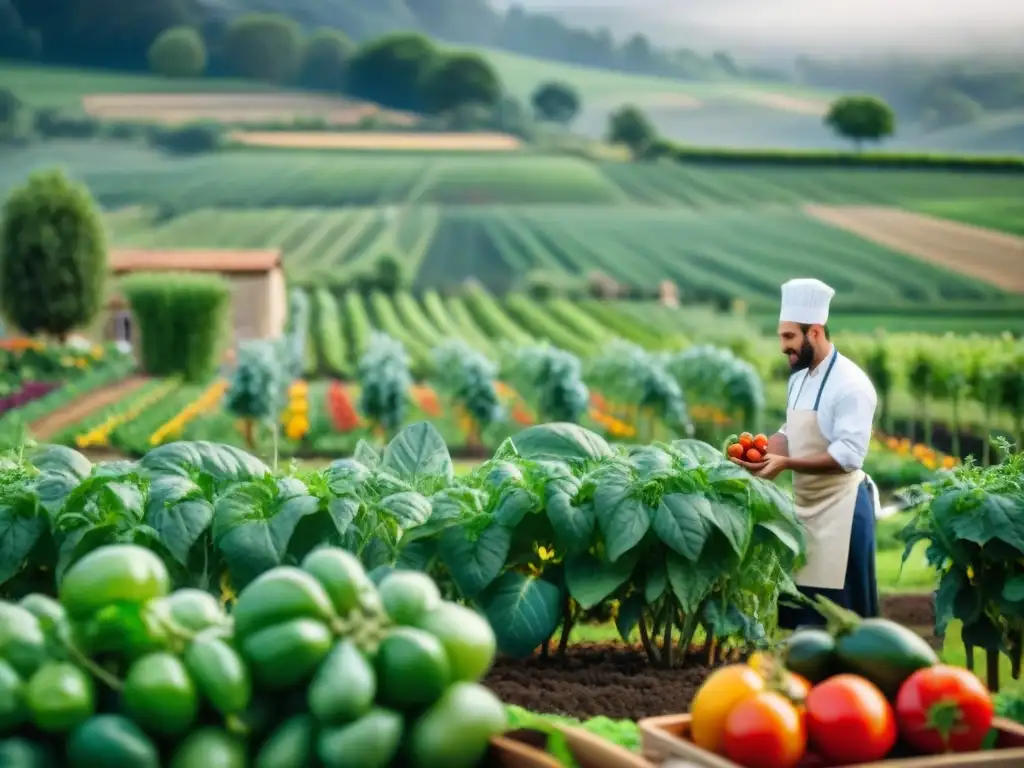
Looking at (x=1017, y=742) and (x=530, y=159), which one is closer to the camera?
(x=1017, y=742)

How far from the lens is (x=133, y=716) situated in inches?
75.7

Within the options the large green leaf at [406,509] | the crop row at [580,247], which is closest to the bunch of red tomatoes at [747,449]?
the large green leaf at [406,509]

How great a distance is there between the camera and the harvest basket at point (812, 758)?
2.11m

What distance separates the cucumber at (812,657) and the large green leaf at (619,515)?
3.72 feet

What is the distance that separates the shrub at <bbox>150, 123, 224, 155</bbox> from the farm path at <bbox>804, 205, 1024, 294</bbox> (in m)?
12.9

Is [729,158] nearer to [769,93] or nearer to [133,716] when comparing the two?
[769,93]

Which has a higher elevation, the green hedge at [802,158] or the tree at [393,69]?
the tree at [393,69]

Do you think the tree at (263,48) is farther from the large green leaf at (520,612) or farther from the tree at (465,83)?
the large green leaf at (520,612)

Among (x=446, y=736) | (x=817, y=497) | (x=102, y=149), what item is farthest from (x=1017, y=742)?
(x=102, y=149)

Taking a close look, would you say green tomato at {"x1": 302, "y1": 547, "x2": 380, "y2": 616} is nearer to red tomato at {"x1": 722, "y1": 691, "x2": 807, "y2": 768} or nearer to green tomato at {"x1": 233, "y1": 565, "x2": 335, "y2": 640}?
green tomato at {"x1": 233, "y1": 565, "x2": 335, "y2": 640}

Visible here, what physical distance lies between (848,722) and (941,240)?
29.7 metres

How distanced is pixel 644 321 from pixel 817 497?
23.2 m

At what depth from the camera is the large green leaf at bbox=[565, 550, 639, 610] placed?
3.60m

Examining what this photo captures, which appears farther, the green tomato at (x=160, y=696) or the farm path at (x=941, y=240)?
the farm path at (x=941, y=240)
